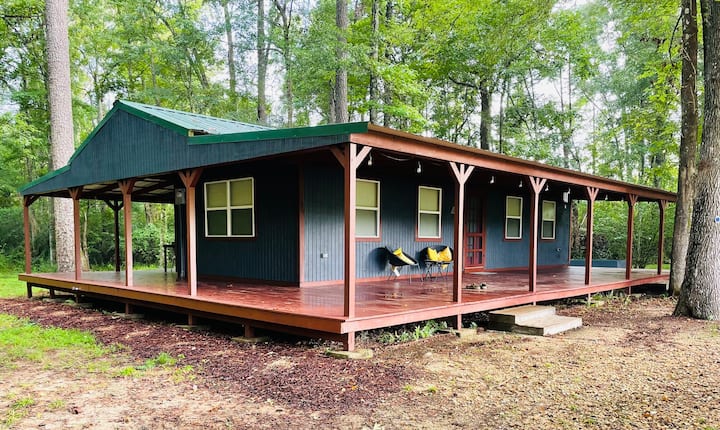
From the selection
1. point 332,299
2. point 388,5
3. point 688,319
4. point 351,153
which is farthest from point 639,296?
point 388,5

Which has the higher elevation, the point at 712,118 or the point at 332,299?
the point at 712,118

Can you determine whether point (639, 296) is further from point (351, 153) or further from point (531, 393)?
point (351, 153)

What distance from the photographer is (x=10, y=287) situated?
1195 centimetres

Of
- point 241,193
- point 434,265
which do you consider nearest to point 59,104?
point 241,193

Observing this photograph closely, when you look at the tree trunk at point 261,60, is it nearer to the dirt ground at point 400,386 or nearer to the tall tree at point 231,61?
the tall tree at point 231,61

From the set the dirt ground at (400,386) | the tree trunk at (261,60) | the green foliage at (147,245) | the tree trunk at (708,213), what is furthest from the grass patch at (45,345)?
the tree trunk at (261,60)

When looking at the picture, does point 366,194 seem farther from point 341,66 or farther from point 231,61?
point 231,61

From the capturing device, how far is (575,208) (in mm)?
20062

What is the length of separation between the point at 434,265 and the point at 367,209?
2.17 meters

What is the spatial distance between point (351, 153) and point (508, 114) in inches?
646

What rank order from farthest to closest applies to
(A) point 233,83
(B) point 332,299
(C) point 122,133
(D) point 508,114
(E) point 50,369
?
(D) point 508,114
(A) point 233,83
(C) point 122,133
(B) point 332,299
(E) point 50,369

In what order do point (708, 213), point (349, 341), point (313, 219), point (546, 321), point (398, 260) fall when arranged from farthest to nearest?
point (398, 260), point (313, 219), point (708, 213), point (546, 321), point (349, 341)

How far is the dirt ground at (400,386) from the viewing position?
3.31m

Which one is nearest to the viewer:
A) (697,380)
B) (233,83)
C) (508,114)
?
(697,380)
